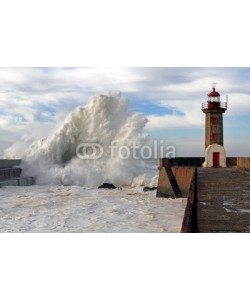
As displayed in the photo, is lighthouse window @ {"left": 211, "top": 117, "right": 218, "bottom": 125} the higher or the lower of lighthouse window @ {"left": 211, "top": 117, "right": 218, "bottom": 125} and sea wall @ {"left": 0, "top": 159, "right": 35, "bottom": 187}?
the higher

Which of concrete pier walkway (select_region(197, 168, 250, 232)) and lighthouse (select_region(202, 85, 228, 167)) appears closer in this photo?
concrete pier walkway (select_region(197, 168, 250, 232))

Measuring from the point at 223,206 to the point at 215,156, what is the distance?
6.48m

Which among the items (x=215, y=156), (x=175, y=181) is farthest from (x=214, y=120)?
(x=175, y=181)

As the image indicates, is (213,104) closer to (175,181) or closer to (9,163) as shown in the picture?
(175,181)

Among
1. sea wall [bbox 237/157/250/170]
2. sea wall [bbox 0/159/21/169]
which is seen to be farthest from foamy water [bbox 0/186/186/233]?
sea wall [bbox 0/159/21/169]

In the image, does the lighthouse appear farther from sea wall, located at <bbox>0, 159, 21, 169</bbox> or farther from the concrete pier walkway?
sea wall, located at <bbox>0, 159, 21, 169</bbox>

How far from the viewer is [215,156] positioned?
1038 cm

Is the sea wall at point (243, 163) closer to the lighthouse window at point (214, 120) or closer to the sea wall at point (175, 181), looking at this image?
the lighthouse window at point (214, 120)

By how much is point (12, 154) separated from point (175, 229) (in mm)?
11903

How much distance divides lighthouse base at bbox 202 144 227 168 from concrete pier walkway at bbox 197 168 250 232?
4.27 metres

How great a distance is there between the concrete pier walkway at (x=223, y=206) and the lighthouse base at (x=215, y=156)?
4267 millimetres

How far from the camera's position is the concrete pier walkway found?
10.6 feet
